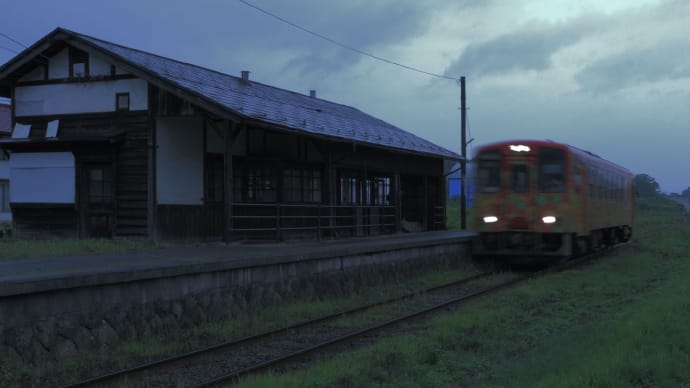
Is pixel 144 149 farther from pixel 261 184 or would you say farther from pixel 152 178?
pixel 261 184

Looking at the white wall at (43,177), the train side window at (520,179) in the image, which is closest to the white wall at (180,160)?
the white wall at (43,177)

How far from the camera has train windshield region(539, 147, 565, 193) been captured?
1560 cm

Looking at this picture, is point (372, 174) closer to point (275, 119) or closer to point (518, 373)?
point (275, 119)

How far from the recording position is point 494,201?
1636 centimetres

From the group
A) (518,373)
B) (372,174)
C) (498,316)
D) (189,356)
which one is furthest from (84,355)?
(372,174)

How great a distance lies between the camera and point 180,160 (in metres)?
16.3

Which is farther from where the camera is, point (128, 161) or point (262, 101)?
point (262, 101)

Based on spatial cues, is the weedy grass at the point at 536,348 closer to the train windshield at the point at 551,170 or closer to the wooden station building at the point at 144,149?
the train windshield at the point at 551,170

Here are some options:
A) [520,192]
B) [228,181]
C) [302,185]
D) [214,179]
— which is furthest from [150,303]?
[302,185]

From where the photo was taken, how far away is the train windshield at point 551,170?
614 inches

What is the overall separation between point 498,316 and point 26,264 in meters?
7.18

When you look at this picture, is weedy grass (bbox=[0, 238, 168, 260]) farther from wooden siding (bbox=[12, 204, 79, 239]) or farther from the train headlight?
the train headlight

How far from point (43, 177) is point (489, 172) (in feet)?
37.0

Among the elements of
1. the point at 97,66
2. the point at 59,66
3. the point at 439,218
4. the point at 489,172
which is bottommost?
the point at 439,218
